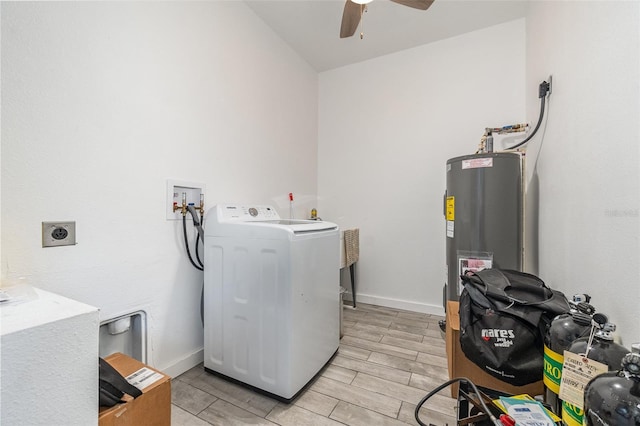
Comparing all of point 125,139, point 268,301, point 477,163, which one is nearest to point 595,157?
point 477,163

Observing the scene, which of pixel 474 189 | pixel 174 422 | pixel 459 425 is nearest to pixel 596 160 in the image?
pixel 474 189

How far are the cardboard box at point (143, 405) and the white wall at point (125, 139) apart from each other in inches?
17.2

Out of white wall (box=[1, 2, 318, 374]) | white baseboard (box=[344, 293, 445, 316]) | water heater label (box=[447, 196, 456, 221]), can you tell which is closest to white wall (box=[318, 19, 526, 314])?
white baseboard (box=[344, 293, 445, 316])

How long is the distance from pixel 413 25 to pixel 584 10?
4.78 ft

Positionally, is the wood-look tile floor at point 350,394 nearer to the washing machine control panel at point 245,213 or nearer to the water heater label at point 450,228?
the water heater label at point 450,228

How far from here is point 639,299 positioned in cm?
79

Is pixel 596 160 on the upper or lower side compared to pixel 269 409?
upper

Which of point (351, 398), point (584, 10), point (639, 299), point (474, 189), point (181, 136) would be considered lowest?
point (351, 398)

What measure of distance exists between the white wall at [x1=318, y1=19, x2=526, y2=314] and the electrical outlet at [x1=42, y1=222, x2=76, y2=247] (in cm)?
235

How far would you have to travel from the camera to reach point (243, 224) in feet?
4.91

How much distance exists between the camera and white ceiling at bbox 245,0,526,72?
6.99 feet

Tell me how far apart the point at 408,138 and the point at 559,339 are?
7.46 ft

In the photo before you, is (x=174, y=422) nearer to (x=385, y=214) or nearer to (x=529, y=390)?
(x=529, y=390)

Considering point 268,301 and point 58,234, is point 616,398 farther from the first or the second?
point 58,234
